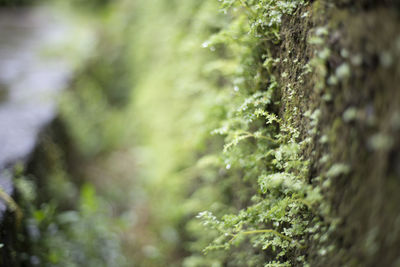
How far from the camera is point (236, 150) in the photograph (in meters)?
2.27

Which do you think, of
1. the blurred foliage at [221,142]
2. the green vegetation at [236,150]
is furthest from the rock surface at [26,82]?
the blurred foliage at [221,142]

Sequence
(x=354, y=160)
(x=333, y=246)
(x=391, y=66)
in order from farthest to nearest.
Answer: (x=333, y=246) → (x=354, y=160) → (x=391, y=66)

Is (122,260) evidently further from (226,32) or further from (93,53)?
(93,53)

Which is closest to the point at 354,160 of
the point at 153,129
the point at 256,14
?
the point at 256,14

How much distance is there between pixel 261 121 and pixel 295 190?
0.67 m

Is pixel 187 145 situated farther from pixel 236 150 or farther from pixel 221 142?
pixel 236 150

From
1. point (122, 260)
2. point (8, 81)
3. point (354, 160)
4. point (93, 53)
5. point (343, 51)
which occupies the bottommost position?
point (354, 160)

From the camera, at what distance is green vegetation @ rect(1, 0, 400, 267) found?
1286 millimetres

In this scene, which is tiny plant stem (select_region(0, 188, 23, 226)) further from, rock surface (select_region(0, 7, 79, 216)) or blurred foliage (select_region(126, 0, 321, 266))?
blurred foliage (select_region(126, 0, 321, 266))

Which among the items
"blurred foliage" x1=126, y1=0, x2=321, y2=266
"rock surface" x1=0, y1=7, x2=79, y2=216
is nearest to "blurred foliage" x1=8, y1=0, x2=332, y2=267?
"blurred foliage" x1=126, y1=0, x2=321, y2=266

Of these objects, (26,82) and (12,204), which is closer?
(12,204)

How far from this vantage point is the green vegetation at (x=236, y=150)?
4.22 ft

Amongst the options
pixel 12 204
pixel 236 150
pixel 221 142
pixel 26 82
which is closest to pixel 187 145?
pixel 221 142

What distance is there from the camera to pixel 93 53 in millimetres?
7031
